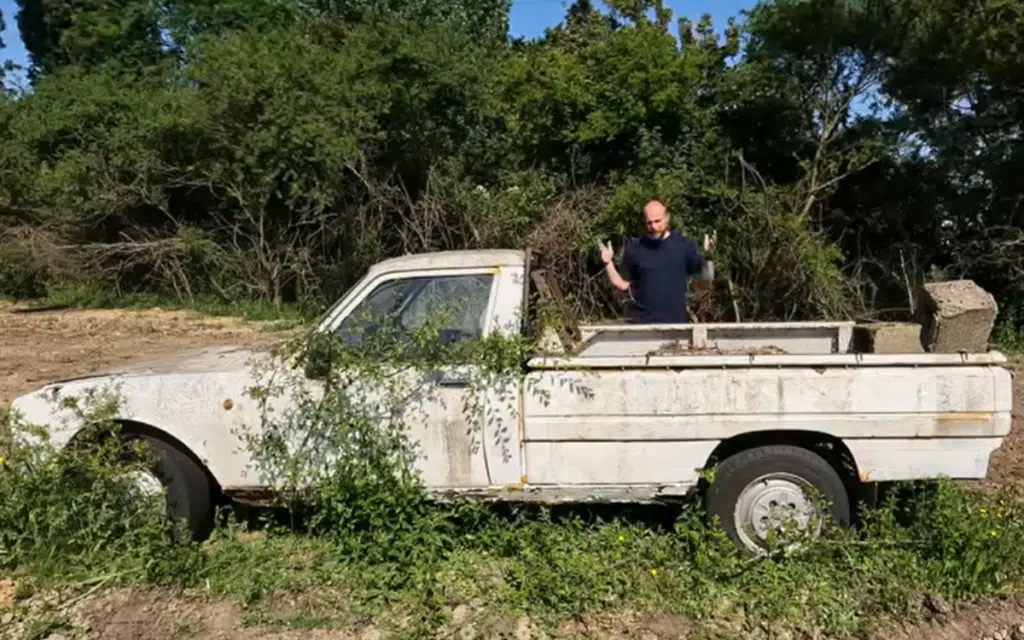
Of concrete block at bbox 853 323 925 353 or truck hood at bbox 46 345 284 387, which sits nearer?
truck hood at bbox 46 345 284 387

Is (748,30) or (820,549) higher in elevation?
(748,30)

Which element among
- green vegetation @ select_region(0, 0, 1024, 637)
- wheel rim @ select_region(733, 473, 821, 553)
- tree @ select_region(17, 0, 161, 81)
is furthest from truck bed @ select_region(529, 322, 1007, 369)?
tree @ select_region(17, 0, 161, 81)

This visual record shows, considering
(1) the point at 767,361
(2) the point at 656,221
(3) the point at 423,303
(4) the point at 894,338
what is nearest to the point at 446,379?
(3) the point at 423,303

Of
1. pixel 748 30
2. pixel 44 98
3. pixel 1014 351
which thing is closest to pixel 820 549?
pixel 1014 351

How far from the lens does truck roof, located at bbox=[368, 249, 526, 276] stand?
515cm

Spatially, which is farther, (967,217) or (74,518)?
(967,217)

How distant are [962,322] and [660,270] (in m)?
1.92

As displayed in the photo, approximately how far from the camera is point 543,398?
15.5 ft

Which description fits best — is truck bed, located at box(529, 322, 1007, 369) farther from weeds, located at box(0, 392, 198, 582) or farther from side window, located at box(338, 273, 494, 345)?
weeds, located at box(0, 392, 198, 582)

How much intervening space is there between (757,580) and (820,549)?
1.37 feet

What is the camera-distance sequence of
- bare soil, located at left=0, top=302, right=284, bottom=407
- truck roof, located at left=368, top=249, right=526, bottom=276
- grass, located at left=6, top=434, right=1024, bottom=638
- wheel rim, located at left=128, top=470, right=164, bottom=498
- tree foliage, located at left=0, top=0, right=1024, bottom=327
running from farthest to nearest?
tree foliage, located at left=0, top=0, right=1024, bottom=327, bare soil, located at left=0, top=302, right=284, bottom=407, truck roof, located at left=368, top=249, right=526, bottom=276, wheel rim, located at left=128, top=470, right=164, bottom=498, grass, located at left=6, top=434, right=1024, bottom=638

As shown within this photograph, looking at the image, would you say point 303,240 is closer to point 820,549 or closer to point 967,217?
point 967,217

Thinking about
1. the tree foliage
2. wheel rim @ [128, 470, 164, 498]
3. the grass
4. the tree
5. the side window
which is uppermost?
the tree

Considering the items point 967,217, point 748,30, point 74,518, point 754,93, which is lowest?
point 74,518
